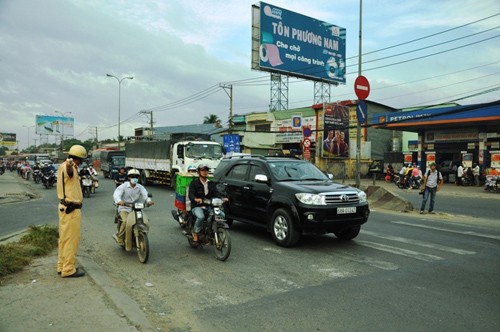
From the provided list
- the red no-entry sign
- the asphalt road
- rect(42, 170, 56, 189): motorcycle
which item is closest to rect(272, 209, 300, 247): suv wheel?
the asphalt road

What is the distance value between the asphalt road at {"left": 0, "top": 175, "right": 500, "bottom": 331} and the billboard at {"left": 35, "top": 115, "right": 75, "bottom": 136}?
231 ft

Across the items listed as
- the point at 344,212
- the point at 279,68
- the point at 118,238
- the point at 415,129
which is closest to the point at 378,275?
the point at 344,212

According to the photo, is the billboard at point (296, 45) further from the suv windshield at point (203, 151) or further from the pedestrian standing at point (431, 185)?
the pedestrian standing at point (431, 185)

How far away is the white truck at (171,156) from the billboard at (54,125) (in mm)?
50533

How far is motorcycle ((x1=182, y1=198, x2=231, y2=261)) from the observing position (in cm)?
686

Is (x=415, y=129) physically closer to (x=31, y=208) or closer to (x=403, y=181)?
(x=403, y=181)

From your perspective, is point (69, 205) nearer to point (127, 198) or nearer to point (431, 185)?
point (127, 198)

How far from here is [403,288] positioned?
5.38m

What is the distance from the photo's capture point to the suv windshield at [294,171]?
856 cm

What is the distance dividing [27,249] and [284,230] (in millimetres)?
4463

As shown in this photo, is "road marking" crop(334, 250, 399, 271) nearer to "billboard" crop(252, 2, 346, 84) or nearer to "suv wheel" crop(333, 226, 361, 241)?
"suv wheel" crop(333, 226, 361, 241)

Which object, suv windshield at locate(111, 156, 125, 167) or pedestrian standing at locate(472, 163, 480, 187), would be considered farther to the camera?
suv windshield at locate(111, 156, 125, 167)

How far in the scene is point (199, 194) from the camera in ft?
24.5

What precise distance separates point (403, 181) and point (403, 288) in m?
21.9
